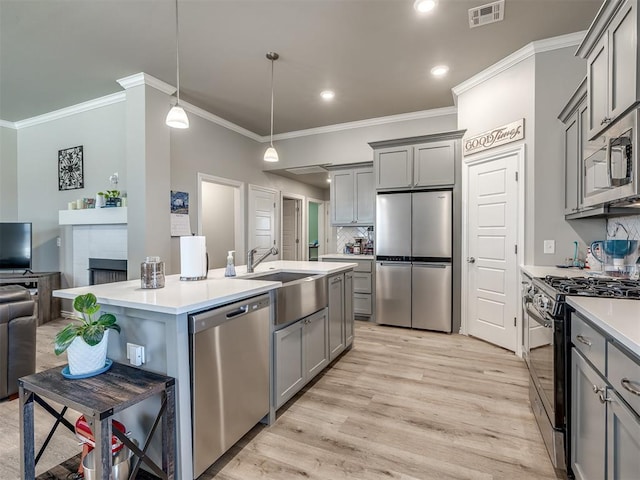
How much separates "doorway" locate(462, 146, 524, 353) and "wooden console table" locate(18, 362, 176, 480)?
3.27 meters

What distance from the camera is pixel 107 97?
4.30 m

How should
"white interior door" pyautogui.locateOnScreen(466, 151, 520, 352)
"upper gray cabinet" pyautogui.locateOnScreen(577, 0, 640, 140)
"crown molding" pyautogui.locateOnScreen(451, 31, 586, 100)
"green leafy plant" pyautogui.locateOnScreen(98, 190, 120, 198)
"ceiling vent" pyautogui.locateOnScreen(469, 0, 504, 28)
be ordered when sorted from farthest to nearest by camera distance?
"green leafy plant" pyautogui.locateOnScreen(98, 190, 120, 198)
"white interior door" pyautogui.locateOnScreen(466, 151, 520, 352)
"crown molding" pyautogui.locateOnScreen(451, 31, 586, 100)
"ceiling vent" pyautogui.locateOnScreen(469, 0, 504, 28)
"upper gray cabinet" pyautogui.locateOnScreen(577, 0, 640, 140)

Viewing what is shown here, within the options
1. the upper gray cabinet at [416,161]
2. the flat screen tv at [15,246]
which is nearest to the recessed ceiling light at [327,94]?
the upper gray cabinet at [416,161]

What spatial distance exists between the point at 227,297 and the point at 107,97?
162 inches

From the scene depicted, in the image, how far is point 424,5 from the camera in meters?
2.54

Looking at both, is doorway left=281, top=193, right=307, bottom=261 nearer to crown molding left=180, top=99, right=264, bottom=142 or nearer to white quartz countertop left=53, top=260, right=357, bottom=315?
crown molding left=180, top=99, right=264, bottom=142

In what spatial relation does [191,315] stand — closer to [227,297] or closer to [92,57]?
[227,297]

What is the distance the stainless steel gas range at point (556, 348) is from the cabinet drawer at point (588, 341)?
8 cm

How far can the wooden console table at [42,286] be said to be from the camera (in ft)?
14.6

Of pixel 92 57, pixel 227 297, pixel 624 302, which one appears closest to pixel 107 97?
pixel 92 57

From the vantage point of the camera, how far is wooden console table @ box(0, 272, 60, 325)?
14.6 ft

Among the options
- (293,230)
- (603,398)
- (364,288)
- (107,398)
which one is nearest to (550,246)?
(603,398)

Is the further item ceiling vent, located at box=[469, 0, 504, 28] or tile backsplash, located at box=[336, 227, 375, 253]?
tile backsplash, located at box=[336, 227, 375, 253]

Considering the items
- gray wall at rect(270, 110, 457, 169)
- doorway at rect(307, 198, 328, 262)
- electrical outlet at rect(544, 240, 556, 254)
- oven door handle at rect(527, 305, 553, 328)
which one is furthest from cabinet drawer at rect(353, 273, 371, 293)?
doorway at rect(307, 198, 328, 262)
